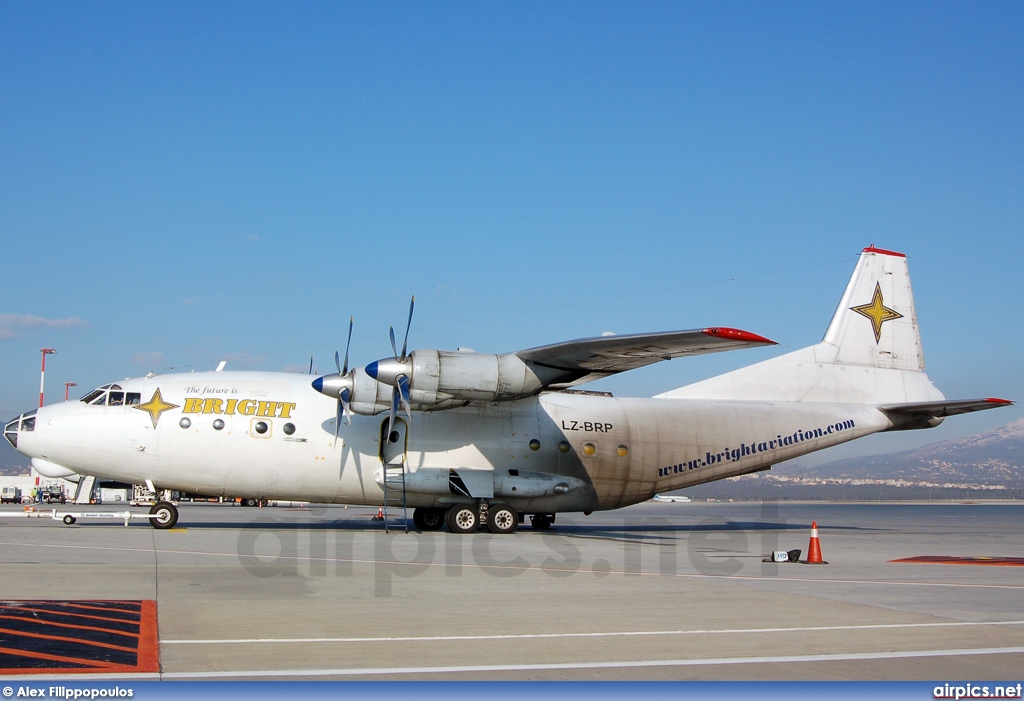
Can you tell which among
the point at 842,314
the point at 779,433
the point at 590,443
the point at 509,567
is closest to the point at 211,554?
the point at 509,567

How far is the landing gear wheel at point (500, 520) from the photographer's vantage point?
2264cm

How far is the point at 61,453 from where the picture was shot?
2139 centimetres

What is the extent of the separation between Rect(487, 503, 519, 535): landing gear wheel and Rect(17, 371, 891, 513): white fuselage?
50cm

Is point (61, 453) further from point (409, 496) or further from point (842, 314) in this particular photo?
point (842, 314)

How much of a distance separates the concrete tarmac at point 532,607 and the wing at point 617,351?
418 cm

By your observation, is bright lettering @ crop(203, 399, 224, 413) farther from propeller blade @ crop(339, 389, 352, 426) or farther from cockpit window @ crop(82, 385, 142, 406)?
propeller blade @ crop(339, 389, 352, 426)

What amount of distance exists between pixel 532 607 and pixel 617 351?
1091cm

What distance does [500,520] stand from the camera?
2267 centimetres

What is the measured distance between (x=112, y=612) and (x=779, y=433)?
65.0 ft
